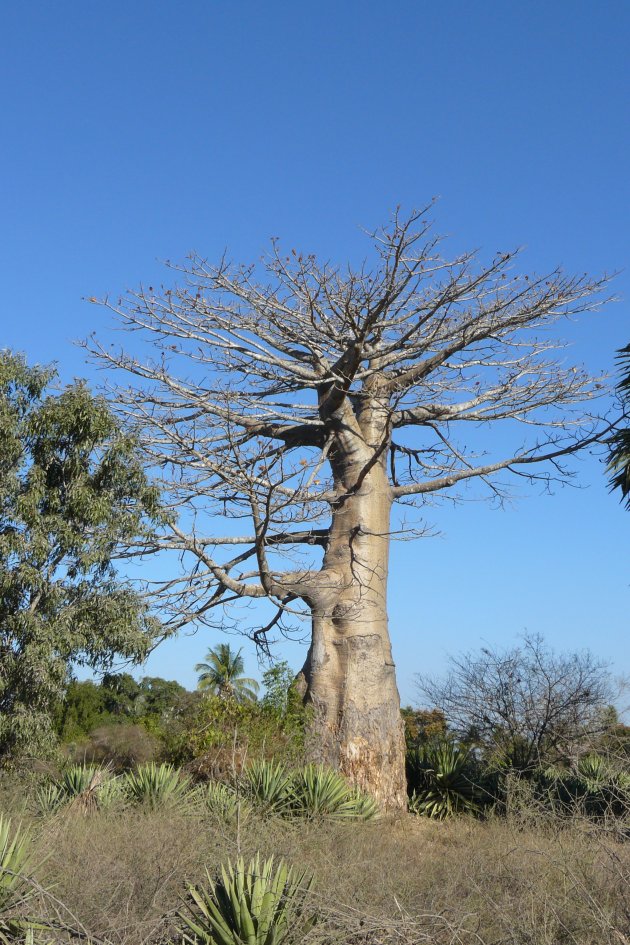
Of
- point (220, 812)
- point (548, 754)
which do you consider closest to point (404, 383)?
point (548, 754)

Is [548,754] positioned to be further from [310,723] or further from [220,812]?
[220,812]

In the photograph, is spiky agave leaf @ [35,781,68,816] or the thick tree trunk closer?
spiky agave leaf @ [35,781,68,816]

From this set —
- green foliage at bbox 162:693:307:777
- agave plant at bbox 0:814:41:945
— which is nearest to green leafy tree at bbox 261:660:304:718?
green foliage at bbox 162:693:307:777

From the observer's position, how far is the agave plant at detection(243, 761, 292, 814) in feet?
31.0

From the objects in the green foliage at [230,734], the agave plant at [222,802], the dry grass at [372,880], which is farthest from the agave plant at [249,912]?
the green foliage at [230,734]

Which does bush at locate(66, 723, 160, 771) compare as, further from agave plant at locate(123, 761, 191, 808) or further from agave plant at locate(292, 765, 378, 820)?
agave plant at locate(292, 765, 378, 820)

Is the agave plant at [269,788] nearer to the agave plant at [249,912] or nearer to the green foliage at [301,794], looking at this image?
the green foliage at [301,794]

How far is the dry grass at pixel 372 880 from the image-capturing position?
4.75 m

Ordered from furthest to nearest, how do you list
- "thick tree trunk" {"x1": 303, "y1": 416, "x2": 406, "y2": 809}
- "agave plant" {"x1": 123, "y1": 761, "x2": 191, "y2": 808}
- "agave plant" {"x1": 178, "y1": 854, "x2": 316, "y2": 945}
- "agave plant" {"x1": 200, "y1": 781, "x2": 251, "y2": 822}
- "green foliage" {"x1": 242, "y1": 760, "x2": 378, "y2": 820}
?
"thick tree trunk" {"x1": 303, "y1": 416, "x2": 406, "y2": 809}
"green foliage" {"x1": 242, "y1": 760, "x2": 378, "y2": 820}
"agave plant" {"x1": 123, "y1": 761, "x2": 191, "y2": 808}
"agave plant" {"x1": 200, "y1": 781, "x2": 251, "y2": 822}
"agave plant" {"x1": 178, "y1": 854, "x2": 316, "y2": 945}

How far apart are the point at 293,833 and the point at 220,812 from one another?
1.28m

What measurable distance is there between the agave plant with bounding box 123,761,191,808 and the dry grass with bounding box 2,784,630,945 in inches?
51.8

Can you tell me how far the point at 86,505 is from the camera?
1140 cm

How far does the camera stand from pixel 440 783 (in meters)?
13.0

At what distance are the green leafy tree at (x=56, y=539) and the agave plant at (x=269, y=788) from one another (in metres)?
2.53
